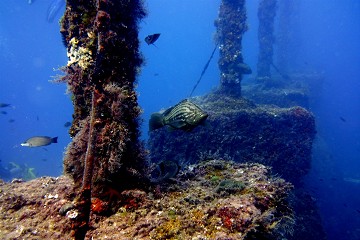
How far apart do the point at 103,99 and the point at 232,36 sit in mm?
13364

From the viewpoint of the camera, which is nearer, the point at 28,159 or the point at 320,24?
the point at 28,159

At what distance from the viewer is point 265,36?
27.0 m

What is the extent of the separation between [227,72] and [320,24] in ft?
640

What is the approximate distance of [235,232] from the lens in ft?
7.59

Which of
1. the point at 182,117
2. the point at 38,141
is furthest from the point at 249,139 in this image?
the point at 38,141

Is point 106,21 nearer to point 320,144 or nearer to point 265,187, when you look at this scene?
point 265,187

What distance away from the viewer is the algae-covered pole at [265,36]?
25.8 meters

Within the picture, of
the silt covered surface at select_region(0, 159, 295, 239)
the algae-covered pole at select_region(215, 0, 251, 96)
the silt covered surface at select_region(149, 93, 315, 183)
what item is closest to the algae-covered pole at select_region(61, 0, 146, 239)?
the silt covered surface at select_region(0, 159, 295, 239)

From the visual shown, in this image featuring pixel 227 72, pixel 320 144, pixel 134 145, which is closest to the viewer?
pixel 134 145

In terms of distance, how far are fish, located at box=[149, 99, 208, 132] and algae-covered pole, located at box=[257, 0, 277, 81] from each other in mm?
23650

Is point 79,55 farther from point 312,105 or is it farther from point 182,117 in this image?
point 312,105

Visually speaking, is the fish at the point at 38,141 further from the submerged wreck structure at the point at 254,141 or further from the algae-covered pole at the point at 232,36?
the algae-covered pole at the point at 232,36

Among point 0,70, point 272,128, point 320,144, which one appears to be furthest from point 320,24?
point 0,70

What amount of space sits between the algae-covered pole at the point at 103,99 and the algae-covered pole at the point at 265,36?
2395 cm
